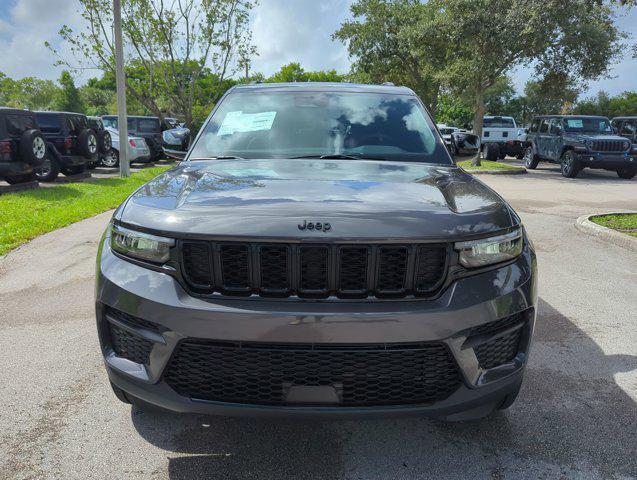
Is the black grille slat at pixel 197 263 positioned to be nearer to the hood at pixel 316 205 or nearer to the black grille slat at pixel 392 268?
the hood at pixel 316 205

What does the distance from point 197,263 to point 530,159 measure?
2049cm

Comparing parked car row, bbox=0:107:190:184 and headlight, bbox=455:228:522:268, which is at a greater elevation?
headlight, bbox=455:228:522:268

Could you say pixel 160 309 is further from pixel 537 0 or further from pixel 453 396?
pixel 537 0

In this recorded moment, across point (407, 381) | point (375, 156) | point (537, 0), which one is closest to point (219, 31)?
point (537, 0)

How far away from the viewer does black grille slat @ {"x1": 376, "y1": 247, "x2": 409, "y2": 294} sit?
2.07m

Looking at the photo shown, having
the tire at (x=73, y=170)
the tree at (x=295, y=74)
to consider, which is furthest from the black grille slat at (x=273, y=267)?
the tree at (x=295, y=74)

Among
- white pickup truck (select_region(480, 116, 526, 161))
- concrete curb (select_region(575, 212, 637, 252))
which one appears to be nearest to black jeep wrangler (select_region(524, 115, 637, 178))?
white pickup truck (select_region(480, 116, 526, 161))

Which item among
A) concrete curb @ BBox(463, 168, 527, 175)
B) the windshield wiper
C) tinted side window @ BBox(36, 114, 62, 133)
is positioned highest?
the windshield wiper

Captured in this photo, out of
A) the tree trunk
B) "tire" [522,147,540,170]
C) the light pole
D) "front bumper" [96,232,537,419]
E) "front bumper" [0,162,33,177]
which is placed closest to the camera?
"front bumper" [96,232,537,419]

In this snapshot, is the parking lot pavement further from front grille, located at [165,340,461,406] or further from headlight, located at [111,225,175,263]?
headlight, located at [111,225,175,263]

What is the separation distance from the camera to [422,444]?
2549mm

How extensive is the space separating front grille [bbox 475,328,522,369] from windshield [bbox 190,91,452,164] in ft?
4.59

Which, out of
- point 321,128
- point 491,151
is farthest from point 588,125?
point 321,128

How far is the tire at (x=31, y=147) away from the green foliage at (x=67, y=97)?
90.2m
